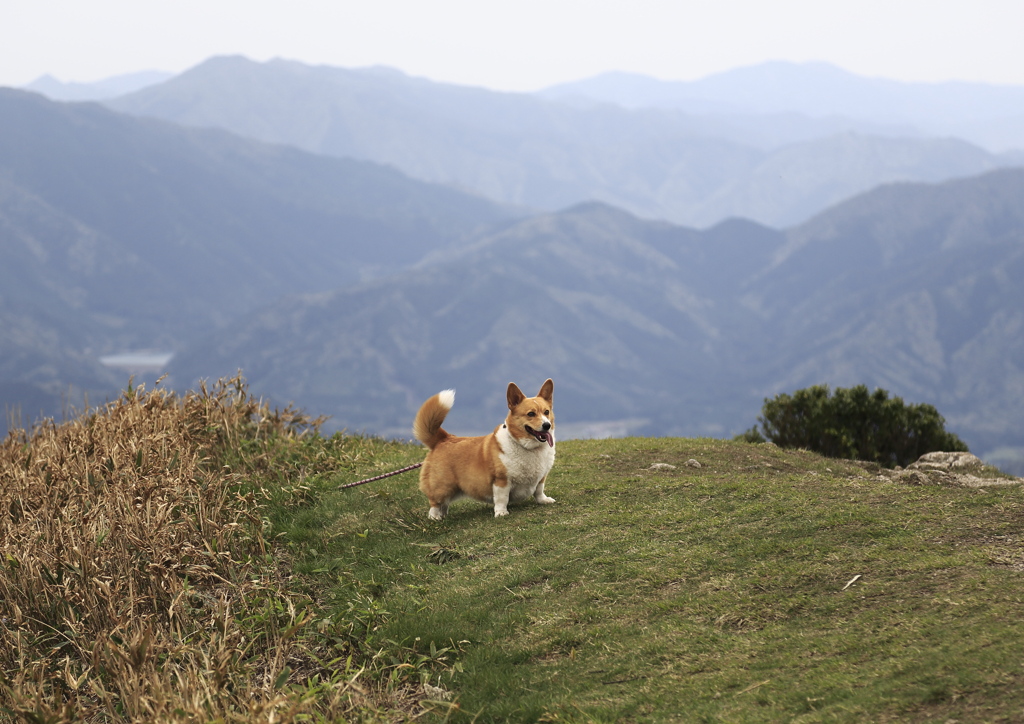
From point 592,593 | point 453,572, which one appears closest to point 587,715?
point 592,593

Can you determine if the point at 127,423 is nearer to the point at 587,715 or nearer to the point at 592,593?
the point at 592,593

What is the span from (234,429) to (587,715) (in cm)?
976

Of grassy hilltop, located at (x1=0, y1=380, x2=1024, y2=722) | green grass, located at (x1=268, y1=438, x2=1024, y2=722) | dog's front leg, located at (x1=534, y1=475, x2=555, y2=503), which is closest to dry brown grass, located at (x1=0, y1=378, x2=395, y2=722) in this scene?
grassy hilltop, located at (x1=0, y1=380, x2=1024, y2=722)

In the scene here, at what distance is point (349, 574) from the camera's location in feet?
31.2

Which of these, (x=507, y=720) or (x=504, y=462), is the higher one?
(x=504, y=462)

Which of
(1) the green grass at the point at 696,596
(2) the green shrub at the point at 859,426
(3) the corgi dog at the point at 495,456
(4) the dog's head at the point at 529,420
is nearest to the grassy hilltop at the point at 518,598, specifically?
(1) the green grass at the point at 696,596

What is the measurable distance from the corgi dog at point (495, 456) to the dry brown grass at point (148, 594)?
2031 millimetres

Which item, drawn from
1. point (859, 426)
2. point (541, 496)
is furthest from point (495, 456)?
point (859, 426)

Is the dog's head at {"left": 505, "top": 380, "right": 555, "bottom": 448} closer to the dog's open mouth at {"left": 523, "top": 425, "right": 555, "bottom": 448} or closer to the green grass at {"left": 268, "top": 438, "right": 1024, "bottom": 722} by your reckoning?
the dog's open mouth at {"left": 523, "top": 425, "right": 555, "bottom": 448}

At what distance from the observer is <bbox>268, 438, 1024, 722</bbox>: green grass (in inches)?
233

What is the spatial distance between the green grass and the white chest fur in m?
0.51

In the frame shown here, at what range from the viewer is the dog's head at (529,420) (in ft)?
30.4

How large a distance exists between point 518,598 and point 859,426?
10.9 metres

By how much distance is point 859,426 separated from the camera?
1691 centimetres
